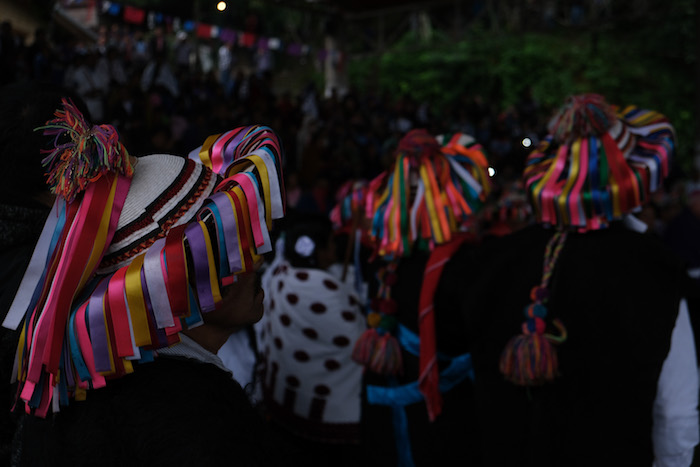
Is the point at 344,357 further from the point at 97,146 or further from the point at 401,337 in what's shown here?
the point at 97,146

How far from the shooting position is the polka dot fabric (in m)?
3.25

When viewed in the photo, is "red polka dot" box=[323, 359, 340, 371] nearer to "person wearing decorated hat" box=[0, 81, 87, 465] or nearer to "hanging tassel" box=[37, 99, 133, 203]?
"person wearing decorated hat" box=[0, 81, 87, 465]

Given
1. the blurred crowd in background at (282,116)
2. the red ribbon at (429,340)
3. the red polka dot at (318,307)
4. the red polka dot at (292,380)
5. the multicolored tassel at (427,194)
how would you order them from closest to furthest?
the red ribbon at (429,340) < the multicolored tassel at (427,194) < the red polka dot at (318,307) < the red polka dot at (292,380) < the blurred crowd in background at (282,116)

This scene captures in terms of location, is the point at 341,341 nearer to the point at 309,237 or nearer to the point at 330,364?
the point at 330,364

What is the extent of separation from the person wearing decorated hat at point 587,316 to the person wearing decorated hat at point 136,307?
4.66 feet

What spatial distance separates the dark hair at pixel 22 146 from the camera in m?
1.51

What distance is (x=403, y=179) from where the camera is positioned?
2.84 m

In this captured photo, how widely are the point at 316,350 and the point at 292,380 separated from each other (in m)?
0.22

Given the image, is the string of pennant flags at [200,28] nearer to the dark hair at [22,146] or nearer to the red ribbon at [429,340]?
the red ribbon at [429,340]

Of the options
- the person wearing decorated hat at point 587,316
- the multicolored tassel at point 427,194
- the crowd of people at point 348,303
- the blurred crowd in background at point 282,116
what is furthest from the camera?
the blurred crowd in background at point 282,116

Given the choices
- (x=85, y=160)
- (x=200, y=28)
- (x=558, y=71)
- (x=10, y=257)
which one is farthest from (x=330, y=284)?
(x=558, y=71)

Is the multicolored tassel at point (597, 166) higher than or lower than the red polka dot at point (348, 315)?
higher

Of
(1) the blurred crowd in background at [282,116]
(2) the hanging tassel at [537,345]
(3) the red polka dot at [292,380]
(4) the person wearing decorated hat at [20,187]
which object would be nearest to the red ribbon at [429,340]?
(2) the hanging tassel at [537,345]

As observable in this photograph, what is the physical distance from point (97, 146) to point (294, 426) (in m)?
2.52
